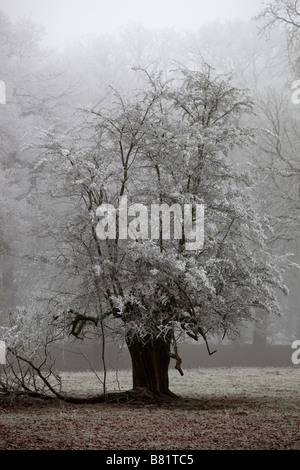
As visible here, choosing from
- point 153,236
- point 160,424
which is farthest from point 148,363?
point 160,424

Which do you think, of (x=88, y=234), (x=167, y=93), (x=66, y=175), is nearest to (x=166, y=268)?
(x=88, y=234)

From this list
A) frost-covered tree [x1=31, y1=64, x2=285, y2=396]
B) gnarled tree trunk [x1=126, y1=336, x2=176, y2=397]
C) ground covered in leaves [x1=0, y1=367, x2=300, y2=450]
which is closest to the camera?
ground covered in leaves [x1=0, y1=367, x2=300, y2=450]

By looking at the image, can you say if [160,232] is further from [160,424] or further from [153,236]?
[160,424]

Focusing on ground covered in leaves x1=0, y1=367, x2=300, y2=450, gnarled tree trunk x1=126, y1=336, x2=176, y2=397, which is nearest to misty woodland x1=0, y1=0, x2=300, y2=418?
gnarled tree trunk x1=126, y1=336, x2=176, y2=397

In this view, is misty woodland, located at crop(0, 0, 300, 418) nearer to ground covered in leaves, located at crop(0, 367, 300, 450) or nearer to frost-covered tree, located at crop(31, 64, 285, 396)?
frost-covered tree, located at crop(31, 64, 285, 396)

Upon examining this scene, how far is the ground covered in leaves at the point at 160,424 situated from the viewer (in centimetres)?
631

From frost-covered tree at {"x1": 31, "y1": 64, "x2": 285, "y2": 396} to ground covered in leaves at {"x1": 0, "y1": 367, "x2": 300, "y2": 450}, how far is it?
3.35 feet

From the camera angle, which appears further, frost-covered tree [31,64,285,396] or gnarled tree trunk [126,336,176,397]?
gnarled tree trunk [126,336,176,397]

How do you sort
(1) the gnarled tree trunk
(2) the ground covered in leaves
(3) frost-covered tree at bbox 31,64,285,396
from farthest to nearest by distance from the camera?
(1) the gnarled tree trunk → (3) frost-covered tree at bbox 31,64,285,396 → (2) the ground covered in leaves

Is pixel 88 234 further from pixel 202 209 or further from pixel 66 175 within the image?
pixel 202 209

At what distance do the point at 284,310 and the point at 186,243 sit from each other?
17012 mm

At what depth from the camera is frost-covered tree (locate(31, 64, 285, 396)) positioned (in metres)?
9.33

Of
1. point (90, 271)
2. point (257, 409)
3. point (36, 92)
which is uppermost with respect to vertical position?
point (36, 92)

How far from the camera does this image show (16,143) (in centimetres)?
2295
